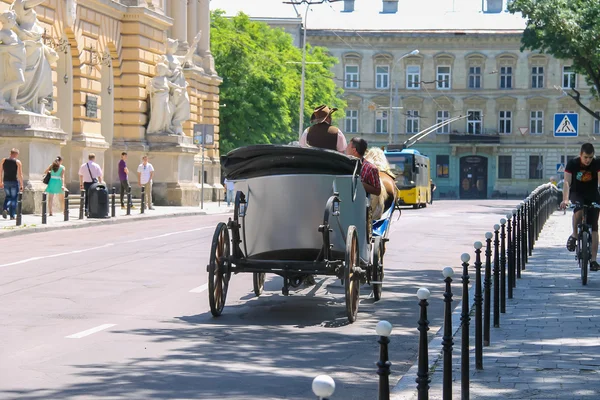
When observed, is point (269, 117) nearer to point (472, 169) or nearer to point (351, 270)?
point (472, 169)

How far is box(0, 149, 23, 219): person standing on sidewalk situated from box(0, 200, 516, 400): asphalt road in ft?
33.2

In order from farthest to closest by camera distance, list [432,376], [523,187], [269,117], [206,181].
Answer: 1. [523,187]
2. [269,117]
3. [206,181]
4. [432,376]

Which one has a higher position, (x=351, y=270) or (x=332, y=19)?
(x=332, y=19)

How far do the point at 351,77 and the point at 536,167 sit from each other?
16.4 metres

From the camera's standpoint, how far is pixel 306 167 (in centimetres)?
1182

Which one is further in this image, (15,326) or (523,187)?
(523,187)

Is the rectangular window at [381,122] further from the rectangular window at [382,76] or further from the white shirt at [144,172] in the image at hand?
the white shirt at [144,172]

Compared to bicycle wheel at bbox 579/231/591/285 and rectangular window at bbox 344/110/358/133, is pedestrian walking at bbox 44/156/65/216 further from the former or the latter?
rectangular window at bbox 344/110/358/133

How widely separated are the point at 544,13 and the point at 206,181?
20024mm

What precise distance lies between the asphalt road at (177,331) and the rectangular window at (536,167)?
77.6m

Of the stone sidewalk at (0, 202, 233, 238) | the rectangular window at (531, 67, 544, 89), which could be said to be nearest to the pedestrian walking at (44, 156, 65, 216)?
the stone sidewalk at (0, 202, 233, 238)

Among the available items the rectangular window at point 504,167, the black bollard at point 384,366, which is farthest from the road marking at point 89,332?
the rectangular window at point 504,167

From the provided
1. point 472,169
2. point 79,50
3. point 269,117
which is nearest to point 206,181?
point 269,117

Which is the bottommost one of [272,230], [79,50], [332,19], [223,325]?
[223,325]
